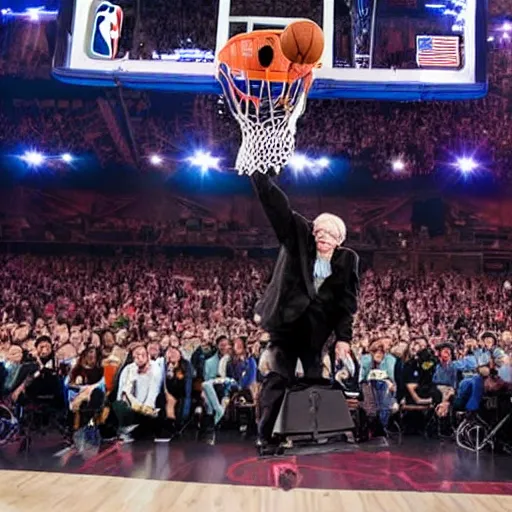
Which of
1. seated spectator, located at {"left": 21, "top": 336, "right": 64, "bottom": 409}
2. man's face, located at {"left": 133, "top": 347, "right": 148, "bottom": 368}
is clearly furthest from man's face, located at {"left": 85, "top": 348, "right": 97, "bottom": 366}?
man's face, located at {"left": 133, "top": 347, "right": 148, "bottom": 368}

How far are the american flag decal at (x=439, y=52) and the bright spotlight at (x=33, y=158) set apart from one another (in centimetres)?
477

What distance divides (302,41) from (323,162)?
15.6ft

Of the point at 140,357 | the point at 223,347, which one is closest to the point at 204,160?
the point at 223,347

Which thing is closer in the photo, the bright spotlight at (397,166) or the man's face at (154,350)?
the man's face at (154,350)

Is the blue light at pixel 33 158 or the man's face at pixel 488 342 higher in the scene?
the blue light at pixel 33 158

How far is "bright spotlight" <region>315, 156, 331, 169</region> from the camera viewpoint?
273 inches

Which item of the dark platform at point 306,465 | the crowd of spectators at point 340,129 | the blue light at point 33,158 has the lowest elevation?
the dark platform at point 306,465

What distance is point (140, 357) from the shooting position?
6672 mm

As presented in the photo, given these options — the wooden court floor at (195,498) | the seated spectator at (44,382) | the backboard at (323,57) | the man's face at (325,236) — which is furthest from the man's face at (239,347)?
the man's face at (325,236)

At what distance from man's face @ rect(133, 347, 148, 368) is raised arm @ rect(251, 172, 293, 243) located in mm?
4757

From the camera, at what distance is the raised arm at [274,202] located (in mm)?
2215

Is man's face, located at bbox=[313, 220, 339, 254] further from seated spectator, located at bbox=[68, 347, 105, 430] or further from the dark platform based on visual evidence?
seated spectator, located at bbox=[68, 347, 105, 430]

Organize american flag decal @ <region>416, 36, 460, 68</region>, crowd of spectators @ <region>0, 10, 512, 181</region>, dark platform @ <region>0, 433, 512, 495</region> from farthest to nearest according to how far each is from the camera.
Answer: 1. crowd of spectators @ <region>0, 10, 512, 181</region>
2. dark platform @ <region>0, 433, 512, 495</region>
3. american flag decal @ <region>416, 36, 460, 68</region>

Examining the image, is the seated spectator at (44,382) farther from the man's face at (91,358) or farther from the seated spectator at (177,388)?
the seated spectator at (177,388)
